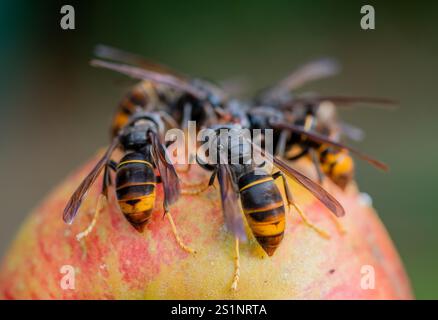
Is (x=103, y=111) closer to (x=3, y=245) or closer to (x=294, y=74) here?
(x=3, y=245)

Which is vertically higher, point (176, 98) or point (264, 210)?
point (176, 98)

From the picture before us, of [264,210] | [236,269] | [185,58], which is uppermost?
[185,58]

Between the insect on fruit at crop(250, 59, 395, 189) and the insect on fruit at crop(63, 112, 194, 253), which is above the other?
the insect on fruit at crop(250, 59, 395, 189)

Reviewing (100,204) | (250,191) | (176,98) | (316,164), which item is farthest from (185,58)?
(250,191)

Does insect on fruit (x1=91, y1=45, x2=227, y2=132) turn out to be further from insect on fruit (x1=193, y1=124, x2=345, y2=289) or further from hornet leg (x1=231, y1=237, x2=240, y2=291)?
hornet leg (x1=231, y1=237, x2=240, y2=291)

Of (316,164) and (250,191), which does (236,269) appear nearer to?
(250,191)

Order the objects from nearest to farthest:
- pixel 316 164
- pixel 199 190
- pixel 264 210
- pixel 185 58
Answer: pixel 264 210 → pixel 199 190 → pixel 316 164 → pixel 185 58

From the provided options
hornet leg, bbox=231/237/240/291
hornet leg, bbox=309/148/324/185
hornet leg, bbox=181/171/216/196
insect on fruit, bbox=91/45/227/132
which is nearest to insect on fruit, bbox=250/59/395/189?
hornet leg, bbox=309/148/324/185
